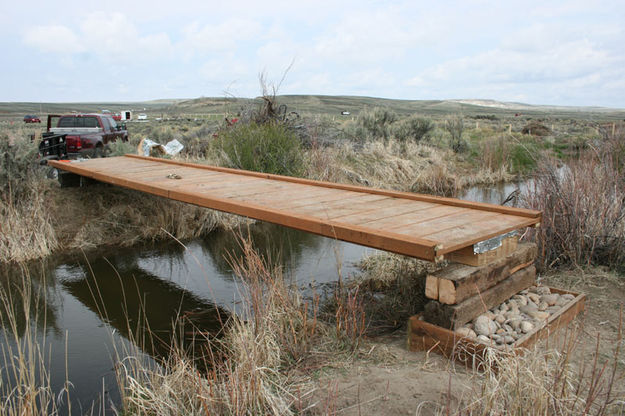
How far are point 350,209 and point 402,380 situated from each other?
65.2 inches

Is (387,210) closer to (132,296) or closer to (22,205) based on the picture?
(132,296)

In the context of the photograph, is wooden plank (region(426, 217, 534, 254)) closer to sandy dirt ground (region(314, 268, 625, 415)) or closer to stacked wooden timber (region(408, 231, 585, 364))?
stacked wooden timber (region(408, 231, 585, 364))

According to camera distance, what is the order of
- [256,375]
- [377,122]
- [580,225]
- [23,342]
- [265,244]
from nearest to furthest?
[256,375], [23,342], [580,225], [265,244], [377,122]

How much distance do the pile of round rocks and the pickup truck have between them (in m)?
7.68

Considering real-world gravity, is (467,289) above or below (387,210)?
below

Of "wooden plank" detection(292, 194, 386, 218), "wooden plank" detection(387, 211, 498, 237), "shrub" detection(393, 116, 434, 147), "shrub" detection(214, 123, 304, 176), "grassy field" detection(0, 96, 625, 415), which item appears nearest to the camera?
"grassy field" detection(0, 96, 625, 415)

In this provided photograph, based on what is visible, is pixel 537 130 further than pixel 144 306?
Yes

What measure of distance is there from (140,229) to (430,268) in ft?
15.5


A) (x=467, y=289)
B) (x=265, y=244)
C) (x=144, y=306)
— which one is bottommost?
(x=144, y=306)

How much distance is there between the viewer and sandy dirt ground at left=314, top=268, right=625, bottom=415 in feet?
7.97

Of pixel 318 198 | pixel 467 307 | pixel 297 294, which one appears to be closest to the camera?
pixel 467 307

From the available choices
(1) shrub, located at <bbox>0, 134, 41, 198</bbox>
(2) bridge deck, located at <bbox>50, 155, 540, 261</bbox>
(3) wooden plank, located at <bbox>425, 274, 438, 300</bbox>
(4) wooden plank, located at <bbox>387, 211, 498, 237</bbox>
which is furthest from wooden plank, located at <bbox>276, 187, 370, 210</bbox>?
(1) shrub, located at <bbox>0, 134, 41, 198</bbox>

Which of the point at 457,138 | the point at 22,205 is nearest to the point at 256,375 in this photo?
the point at 22,205

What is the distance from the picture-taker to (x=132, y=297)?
5434 millimetres
